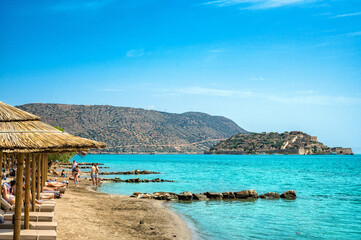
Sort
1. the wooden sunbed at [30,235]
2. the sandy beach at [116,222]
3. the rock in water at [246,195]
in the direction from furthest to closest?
the rock in water at [246,195], the sandy beach at [116,222], the wooden sunbed at [30,235]

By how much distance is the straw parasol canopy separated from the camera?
21.1ft

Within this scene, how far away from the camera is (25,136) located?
22.4ft

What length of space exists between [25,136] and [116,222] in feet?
23.1

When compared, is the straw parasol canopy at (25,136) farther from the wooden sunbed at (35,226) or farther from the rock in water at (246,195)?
the rock in water at (246,195)

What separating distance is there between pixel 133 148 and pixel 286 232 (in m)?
149

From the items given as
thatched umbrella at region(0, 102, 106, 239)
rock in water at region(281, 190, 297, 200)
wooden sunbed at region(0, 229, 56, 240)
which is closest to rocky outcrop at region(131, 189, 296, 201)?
rock in water at region(281, 190, 297, 200)

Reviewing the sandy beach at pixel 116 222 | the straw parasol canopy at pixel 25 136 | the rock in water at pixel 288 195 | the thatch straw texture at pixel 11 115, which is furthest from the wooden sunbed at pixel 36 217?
the rock in water at pixel 288 195

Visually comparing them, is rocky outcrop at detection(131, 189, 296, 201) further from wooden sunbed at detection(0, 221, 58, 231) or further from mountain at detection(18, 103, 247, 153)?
mountain at detection(18, 103, 247, 153)

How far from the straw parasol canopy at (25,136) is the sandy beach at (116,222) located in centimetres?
309

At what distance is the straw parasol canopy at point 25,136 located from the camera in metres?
6.44

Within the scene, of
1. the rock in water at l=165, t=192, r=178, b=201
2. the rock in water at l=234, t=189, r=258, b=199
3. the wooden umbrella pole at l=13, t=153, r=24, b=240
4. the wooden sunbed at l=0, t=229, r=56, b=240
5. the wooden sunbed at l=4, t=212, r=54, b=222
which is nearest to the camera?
the wooden umbrella pole at l=13, t=153, r=24, b=240

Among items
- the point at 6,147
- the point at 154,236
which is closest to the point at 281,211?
the point at 154,236

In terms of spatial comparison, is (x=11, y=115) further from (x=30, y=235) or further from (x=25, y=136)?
(x=30, y=235)

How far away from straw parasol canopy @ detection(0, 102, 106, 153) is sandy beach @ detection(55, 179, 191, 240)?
3.09 m
